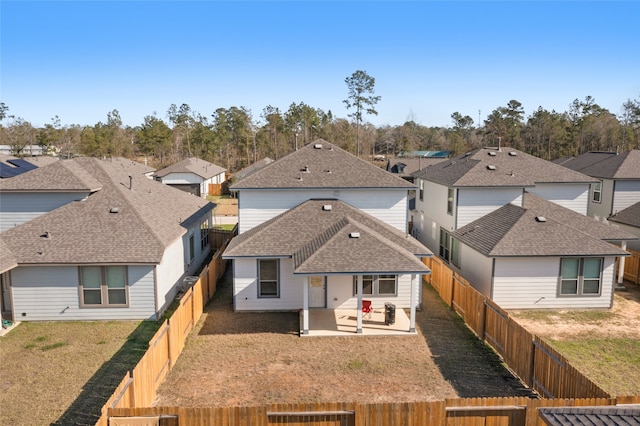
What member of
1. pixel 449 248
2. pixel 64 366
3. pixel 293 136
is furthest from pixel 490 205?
pixel 293 136

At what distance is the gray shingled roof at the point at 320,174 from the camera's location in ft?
66.7

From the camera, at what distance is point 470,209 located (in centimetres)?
2302

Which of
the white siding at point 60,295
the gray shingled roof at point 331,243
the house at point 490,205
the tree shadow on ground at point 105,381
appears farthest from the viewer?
the house at point 490,205

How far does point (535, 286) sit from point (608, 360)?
485 centimetres

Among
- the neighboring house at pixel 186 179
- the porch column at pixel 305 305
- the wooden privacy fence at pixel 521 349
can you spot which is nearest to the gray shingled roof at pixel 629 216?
the wooden privacy fence at pixel 521 349

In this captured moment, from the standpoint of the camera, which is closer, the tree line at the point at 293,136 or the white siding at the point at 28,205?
the white siding at the point at 28,205

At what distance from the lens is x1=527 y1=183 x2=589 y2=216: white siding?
2556 cm

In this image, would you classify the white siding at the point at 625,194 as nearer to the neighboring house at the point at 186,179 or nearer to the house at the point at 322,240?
the house at the point at 322,240

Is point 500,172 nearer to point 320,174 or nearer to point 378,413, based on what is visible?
point 320,174

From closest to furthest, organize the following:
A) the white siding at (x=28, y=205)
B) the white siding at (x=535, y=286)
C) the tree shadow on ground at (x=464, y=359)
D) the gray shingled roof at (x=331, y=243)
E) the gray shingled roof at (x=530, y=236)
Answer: the tree shadow on ground at (x=464, y=359) → the gray shingled roof at (x=331, y=243) → the gray shingled roof at (x=530, y=236) → the white siding at (x=535, y=286) → the white siding at (x=28, y=205)

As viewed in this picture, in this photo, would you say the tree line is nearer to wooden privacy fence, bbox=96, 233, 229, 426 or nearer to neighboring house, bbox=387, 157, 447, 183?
neighboring house, bbox=387, 157, 447, 183

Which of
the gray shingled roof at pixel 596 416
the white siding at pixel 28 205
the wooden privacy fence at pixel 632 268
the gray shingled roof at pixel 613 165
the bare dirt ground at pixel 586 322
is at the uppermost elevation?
the gray shingled roof at pixel 613 165

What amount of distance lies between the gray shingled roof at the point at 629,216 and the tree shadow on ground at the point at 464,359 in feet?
48.8

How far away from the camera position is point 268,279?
18.1m
